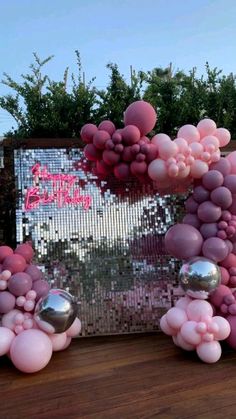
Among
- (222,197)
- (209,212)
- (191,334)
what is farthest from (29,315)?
(222,197)

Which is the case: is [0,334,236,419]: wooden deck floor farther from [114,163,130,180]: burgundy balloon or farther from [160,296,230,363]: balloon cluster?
[114,163,130,180]: burgundy balloon

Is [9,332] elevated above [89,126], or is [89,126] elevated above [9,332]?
[89,126]

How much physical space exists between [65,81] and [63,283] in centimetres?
298

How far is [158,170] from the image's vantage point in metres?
3.02

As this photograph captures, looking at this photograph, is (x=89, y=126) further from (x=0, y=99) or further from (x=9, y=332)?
(x=0, y=99)

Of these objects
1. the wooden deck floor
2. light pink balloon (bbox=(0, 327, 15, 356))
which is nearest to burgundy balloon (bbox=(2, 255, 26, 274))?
light pink balloon (bbox=(0, 327, 15, 356))

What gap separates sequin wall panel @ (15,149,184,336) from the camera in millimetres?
3580

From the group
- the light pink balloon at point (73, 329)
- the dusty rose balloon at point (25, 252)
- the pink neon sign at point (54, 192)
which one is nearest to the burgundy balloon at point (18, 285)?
the dusty rose balloon at point (25, 252)

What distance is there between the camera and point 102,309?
3.57 meters

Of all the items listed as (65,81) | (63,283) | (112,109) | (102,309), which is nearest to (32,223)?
(63,283)

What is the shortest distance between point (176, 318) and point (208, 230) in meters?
0.73

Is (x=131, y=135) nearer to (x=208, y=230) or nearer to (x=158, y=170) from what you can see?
(x=158, y=170)

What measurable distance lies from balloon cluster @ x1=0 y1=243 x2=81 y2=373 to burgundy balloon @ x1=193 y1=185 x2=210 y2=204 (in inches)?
51.3

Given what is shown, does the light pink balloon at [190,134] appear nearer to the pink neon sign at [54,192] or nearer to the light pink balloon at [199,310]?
the pink neon sign at [54,192]
